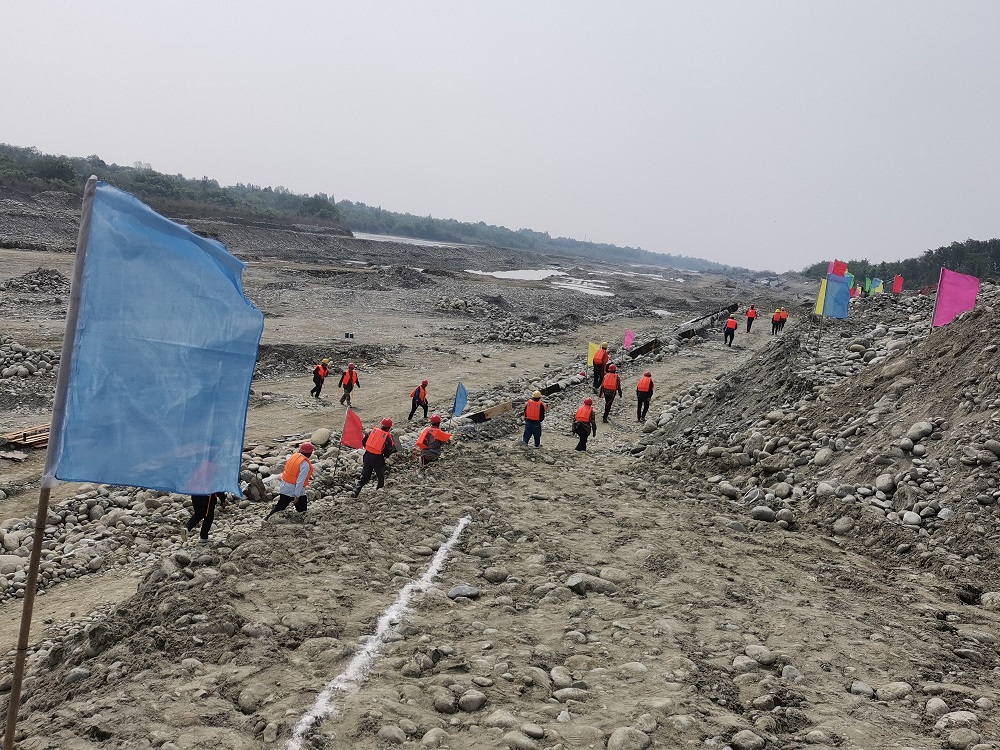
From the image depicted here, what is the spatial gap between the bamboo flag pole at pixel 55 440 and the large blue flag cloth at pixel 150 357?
0.04ft

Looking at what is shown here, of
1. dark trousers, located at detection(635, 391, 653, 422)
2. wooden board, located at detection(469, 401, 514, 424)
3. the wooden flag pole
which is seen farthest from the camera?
dark trousers, located at detection(635, 391, 653, 422)

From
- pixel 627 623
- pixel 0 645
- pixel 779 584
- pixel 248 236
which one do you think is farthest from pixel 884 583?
pixel 248 236

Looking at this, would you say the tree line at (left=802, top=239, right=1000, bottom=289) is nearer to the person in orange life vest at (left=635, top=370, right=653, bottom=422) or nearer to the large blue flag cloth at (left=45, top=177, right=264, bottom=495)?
the person in orange life vest at (left=635, top=370, right=653, bottom=422)

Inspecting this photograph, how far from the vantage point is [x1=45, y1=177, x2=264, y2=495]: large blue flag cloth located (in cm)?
401

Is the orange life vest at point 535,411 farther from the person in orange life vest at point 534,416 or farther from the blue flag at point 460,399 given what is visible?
the blue flag at point 460,399

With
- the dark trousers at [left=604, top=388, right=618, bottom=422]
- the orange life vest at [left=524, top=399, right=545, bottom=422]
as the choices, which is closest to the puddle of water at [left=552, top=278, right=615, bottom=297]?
the dark trousers at [left=604, top=388, right=618, bottom=422]

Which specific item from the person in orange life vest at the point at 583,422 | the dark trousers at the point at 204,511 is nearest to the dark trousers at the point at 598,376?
the person in orange life vest at the point at 583,422

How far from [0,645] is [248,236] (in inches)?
2231

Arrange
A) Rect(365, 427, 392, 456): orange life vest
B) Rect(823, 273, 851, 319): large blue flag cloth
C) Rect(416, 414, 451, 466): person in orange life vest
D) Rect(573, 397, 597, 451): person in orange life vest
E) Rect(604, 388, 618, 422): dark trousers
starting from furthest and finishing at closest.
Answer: Rect(823, 273, 851, 319): large blue flag cloth, Rect(604, 388, 618, 422): dark trousers, Rect(573, 397, 597, 451): person in orange life vest, Rect(416, 414, 451, 466): person in orange life vest, Rect(365, 427, 392, 456): orange life vest

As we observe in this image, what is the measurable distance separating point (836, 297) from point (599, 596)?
12493 mm

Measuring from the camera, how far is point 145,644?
17.9ft

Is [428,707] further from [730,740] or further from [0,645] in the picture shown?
[0,645]

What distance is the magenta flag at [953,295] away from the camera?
12438 mm

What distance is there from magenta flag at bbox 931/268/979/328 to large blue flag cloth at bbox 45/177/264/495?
39.4 feet
